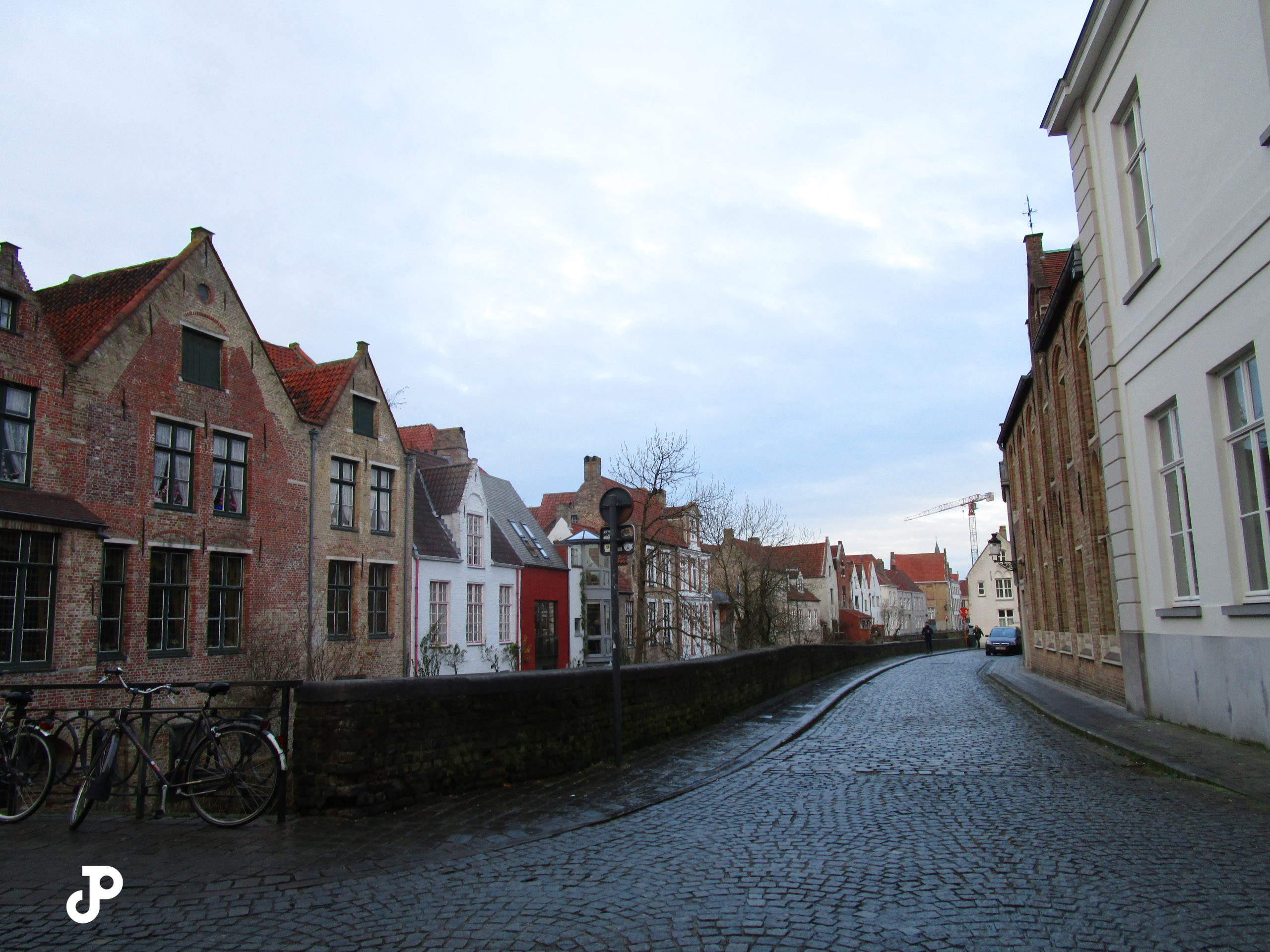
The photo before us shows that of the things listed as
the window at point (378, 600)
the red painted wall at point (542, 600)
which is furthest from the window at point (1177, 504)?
the red painted wall at point (542, 600)

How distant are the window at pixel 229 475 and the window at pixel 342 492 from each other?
3257 mm

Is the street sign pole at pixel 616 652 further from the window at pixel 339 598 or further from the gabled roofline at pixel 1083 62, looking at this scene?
the window at pixel 339 598

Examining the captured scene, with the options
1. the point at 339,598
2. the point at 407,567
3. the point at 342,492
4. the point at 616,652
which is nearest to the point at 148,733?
the point at 616,652

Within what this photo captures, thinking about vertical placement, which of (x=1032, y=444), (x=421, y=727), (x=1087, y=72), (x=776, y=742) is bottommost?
(x=776, y=742)

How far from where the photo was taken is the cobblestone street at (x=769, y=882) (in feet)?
13.6

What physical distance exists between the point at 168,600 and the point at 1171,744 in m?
19.3

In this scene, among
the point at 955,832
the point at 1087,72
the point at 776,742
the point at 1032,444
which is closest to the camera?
the point at 955,832

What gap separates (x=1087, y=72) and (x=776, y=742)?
10220 millimetres

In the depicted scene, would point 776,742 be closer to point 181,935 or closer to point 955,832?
point 955,832

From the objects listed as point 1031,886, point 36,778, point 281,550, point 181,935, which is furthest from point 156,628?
point 1031,886

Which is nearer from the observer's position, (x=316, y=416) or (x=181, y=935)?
(x=181, y=935)

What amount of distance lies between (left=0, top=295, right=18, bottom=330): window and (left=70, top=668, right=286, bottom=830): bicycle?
14273 mm

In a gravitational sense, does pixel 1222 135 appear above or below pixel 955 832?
above

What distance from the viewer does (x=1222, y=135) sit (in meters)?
9.38
